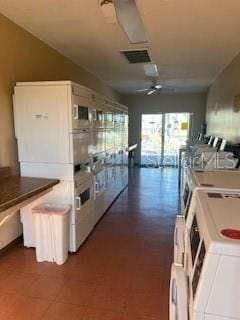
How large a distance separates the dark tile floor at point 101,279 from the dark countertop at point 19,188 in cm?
83

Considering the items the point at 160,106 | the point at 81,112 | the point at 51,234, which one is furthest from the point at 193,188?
the point at 160,106

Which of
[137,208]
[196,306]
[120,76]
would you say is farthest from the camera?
[120,76]

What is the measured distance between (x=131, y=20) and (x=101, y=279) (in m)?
2.63

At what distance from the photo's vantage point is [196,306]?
787 millimetres

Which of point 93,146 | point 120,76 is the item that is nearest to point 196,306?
point 93,146

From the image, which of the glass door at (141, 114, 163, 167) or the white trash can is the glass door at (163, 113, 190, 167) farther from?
the white trash can

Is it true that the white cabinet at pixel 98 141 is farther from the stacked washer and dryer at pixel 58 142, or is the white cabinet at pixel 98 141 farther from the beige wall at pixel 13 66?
the beige wall at pixel 13 66

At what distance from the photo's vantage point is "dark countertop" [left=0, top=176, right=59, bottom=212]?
75.9 inches

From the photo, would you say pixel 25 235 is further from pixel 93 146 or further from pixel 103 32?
pixel 103 32

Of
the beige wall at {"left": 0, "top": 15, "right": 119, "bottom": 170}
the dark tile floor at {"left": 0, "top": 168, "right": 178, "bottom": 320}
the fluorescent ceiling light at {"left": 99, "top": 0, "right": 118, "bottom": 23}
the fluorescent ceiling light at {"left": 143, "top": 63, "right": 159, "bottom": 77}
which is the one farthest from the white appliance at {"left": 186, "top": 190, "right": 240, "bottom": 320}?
→ the fluorescent ceiling light at {"left": 143, "top": 63, "right": 159, "bottom": 77}

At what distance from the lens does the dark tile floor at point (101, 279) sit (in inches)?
79.4

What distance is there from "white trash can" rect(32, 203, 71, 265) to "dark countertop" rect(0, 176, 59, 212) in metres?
0.32

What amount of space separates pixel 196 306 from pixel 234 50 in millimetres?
4074

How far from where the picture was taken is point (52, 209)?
2.77 meters
